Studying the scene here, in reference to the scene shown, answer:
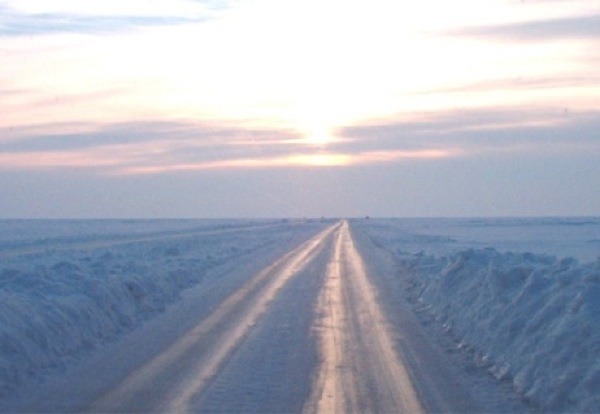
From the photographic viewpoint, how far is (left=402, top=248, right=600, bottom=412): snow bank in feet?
41.5

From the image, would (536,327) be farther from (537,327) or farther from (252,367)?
(252,367)

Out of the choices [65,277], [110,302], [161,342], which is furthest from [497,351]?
[65,277]

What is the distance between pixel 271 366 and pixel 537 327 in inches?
166

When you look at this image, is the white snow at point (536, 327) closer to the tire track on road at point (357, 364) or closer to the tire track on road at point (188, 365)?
the tire track on road at point (357, 364)

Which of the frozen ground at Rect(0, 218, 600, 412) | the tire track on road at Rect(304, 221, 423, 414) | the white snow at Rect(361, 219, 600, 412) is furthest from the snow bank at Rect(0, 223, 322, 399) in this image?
the white snow at Rect(361, 219, 600, 412)

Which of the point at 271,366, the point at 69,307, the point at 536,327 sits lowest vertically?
the point at 271,366

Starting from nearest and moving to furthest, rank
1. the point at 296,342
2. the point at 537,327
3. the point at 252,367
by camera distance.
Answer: the point at 252,367, the point at 537,327, the point at 296,342

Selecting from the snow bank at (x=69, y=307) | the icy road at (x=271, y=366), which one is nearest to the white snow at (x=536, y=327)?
the icy road at (x=271, y=366)

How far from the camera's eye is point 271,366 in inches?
605

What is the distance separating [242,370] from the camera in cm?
1484

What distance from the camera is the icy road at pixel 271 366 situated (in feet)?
Result: 40.9

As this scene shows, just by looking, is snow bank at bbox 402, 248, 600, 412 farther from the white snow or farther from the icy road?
the icy road

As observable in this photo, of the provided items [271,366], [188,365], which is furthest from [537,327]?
[188,365]

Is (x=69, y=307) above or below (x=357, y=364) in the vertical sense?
above
